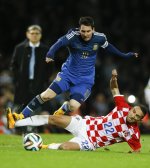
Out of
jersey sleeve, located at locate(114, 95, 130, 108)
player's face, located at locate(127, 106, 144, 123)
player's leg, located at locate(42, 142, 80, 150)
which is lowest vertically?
player's leg, located at locate(42, 142, 80, 150)

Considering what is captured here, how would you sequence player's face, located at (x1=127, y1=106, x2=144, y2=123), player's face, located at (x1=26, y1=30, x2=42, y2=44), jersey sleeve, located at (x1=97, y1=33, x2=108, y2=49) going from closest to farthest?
player's face, located at (x1=127, y1=106, x2=144, y2=123) < jersey sleeve, located at (x1=97, y1=33, x2=108, y2=49) < player's face, located at (x1=26, y1=30, x2=42, y2=44)

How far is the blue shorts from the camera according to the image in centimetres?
1223

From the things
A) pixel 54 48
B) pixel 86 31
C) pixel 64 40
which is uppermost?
pixel 86 31

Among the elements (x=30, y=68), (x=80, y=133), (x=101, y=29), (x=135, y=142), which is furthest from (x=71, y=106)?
(x=101, y=29)

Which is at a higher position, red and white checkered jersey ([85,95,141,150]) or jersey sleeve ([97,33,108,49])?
jersey sleeve ([97,33,108,49])

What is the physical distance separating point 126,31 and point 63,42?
29.8ft

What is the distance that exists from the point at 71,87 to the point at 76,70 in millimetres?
327

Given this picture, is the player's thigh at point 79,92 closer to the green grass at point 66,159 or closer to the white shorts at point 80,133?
the white shorts at point 80,133

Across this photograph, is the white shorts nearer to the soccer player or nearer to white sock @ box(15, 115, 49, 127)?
the soccer player

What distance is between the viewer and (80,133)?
1138cm

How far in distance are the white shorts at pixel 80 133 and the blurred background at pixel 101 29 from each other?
6.80m

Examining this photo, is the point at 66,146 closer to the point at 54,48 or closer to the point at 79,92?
the point at 79,92

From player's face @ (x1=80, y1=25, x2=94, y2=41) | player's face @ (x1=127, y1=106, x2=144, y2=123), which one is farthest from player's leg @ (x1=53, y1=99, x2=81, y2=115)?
player's face @ (x1=127, y1=106, x2=144, y2=123)

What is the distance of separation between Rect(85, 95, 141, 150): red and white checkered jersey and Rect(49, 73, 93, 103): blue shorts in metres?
1.09
